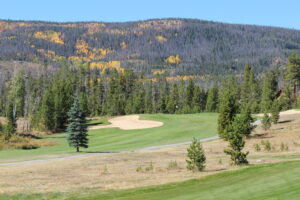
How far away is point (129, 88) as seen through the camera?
444 ft

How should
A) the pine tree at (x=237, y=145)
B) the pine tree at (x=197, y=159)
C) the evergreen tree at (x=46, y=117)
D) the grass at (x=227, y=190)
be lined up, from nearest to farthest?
the grass at (x=227, y=190)
the pine tree at (x=197, y=159)
the pine tree at (x=237, y=145)
the evergreen tree at (x=46, y=117)

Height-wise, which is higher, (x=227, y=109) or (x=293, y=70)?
(x=293, y=70)

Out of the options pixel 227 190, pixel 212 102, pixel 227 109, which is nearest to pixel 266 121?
pixel 227 109

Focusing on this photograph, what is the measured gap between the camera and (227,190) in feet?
56.0

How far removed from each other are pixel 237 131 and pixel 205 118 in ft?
169

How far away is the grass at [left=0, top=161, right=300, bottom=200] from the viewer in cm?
1545

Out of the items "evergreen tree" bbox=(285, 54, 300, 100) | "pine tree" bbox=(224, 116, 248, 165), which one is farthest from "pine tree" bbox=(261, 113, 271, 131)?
"evergreen tree" bbox=(285, 54, 300, 100)

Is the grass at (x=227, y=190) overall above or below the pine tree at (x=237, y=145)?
below

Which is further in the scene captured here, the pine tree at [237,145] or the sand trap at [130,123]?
the sand trap at [130,123]

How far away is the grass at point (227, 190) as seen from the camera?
50.7ft

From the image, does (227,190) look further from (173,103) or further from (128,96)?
(128,96)

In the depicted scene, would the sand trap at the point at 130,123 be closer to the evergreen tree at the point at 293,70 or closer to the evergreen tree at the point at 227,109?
the evergreen tree at the point at 227,109

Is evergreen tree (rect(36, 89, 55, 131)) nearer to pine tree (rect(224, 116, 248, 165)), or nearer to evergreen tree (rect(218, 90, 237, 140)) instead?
evergreen tree (rect(218, 90, 237, 140))

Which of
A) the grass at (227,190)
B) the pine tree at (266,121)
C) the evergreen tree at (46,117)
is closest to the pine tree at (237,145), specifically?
the grass at (227,190)
